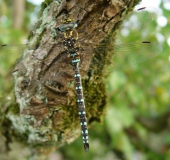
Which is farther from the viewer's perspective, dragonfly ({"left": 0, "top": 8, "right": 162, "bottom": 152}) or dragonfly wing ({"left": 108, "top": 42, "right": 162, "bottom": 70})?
dragonfly wing ({"left": 108, "top": 42, "right": 162, "bottom": 70})

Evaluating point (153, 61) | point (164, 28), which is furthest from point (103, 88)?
point (153, 61)

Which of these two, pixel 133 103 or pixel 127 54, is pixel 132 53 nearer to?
pixel 127 54

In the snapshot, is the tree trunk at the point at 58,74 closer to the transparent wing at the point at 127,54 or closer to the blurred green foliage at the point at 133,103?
the transparent wing at the point at 127,54

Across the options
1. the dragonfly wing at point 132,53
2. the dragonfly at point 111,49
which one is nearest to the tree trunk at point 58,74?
the dragonfly at point 111,49

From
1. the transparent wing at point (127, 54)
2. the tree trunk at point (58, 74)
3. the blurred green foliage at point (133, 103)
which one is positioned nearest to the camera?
the tree trunk at point (58, 74)

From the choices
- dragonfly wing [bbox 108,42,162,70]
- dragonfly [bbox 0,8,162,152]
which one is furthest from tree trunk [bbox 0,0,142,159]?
dragonfly wing [bbox 108,42,162,70]

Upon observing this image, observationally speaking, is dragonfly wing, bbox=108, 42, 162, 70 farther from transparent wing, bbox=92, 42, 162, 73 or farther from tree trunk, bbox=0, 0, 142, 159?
tree trunk, bbox=0, 0, 142, 159
